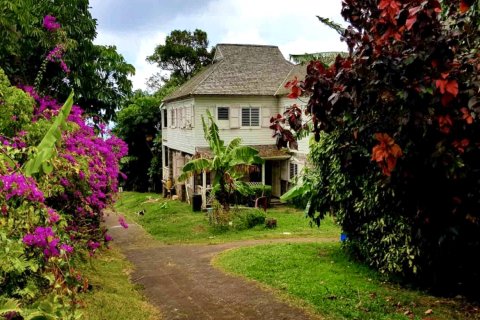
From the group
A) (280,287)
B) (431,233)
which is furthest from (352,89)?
(280,287)

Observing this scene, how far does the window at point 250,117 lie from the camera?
2556 cm

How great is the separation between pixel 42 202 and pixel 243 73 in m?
23.4

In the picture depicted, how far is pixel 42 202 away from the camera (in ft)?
15.0

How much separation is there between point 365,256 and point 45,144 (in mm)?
9483

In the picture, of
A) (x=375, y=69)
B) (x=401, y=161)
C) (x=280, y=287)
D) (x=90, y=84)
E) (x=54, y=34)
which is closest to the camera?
(x=375, y=69)

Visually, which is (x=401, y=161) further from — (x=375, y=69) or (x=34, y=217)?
(x=34, y=217)

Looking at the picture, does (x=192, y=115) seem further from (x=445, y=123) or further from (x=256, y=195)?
(x=445, y=123)

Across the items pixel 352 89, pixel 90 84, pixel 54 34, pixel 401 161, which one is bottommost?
pixel 401 161

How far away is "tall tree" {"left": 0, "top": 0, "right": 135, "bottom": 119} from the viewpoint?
995cm

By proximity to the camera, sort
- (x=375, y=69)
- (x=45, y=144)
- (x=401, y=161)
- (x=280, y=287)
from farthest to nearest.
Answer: (x=280, y=287) → (x=401, y=161) → (x=375, y=69) → (x=45, y=144)

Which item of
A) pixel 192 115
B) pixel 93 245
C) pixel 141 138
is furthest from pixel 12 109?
pixel 141 138

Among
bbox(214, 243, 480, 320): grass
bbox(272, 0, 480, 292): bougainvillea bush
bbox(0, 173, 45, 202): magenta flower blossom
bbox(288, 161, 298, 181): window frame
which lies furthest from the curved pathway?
bbox(288, 161, 298, 181): window frame

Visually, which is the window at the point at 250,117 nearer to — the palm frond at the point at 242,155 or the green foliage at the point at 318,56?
the palm frond at the point at 242,155

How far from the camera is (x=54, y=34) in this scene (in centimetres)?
1034
